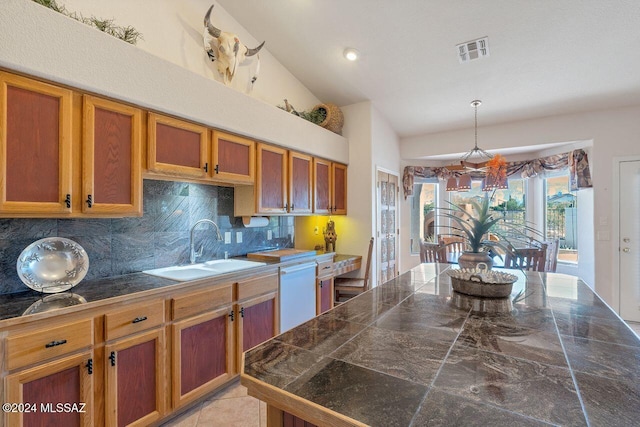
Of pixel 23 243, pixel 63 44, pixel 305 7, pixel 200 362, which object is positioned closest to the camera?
pixel 63 44

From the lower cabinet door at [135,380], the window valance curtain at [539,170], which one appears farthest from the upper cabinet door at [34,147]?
the window valance curtain at [539,170]

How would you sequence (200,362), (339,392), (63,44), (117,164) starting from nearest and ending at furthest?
(339,392)
(63,44)
(117,164)
(200,362)

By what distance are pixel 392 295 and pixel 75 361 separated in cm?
170

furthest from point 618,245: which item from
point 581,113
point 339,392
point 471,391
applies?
point 339,392

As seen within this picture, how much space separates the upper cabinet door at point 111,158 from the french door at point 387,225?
3017mm

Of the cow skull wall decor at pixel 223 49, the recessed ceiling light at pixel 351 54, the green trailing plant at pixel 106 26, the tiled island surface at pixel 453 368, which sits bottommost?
the tiled island surface at pixel 453 368

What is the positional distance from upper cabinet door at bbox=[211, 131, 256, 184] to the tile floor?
1746mm

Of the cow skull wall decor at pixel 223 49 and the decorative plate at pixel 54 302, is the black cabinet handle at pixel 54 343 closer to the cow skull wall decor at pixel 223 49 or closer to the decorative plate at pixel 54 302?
the decorative plate at pixel 54 302

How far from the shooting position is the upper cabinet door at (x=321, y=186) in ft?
11.9

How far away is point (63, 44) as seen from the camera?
1645 mm

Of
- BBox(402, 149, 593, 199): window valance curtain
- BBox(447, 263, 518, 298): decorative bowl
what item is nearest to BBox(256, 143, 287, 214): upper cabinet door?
BBox(447, 263, 518, 298): decorative bowl

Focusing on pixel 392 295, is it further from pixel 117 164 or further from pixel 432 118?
pixel 432 118

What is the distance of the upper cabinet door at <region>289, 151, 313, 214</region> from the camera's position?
330 centimetres

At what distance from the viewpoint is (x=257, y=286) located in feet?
8.47
